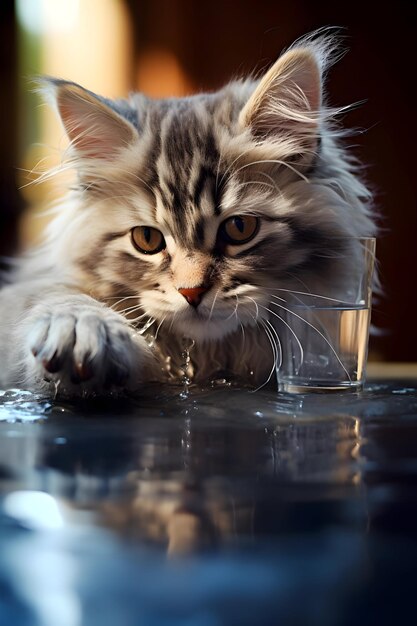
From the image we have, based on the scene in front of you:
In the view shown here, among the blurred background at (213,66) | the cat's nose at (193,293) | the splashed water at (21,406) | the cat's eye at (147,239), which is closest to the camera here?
the splashed water at (21,406)

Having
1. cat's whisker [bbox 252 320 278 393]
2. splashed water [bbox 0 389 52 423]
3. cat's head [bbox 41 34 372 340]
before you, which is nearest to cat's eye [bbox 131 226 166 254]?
cat's head [bbox 41 34 372 340]

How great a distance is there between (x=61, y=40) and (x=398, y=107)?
1296mm

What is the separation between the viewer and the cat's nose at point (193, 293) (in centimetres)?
110

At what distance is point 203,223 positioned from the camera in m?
1.17

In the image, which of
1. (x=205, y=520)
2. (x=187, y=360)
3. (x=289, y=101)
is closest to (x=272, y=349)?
(x=187, y=360)

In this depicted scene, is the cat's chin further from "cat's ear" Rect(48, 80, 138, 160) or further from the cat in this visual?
"cat's ear" Rect(48, 80, 138, 160)

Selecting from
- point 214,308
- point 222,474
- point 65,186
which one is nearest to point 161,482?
point 222,474

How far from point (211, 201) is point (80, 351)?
15.2 inches

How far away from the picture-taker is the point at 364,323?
3.69 feet

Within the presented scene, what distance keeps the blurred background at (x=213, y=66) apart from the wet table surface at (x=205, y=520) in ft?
6.39

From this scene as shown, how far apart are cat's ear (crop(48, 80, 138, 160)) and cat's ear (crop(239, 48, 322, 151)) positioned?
0.70 ft

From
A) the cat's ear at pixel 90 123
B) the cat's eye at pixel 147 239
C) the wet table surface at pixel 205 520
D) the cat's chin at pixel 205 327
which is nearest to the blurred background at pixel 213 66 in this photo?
the cat's ear at pixel 90 123

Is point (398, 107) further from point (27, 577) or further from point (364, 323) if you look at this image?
point (27, 577)

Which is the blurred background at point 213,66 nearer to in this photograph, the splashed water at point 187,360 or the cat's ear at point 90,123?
the cat's ear at point 90,123
